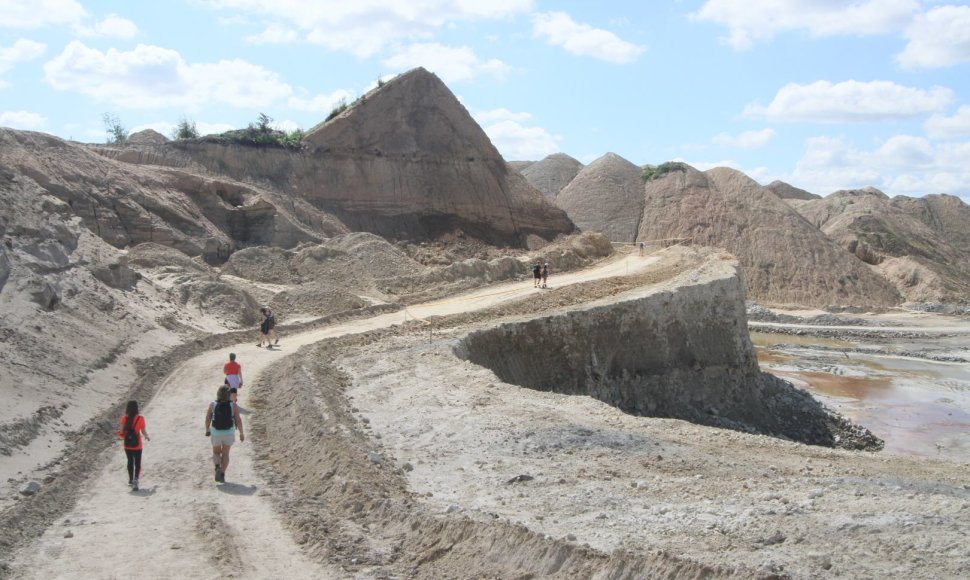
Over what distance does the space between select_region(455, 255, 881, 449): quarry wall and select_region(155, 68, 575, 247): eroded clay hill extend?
60.1 ft

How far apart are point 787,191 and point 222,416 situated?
398 ft

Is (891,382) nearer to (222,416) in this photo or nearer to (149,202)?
(149,202)

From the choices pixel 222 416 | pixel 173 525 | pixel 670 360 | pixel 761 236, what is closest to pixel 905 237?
pixel 761 236

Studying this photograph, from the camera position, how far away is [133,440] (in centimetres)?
1103

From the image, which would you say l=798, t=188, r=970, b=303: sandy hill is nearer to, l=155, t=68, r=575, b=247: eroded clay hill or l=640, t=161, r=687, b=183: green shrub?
l=640, t=161, r=687, b=183: green shrub

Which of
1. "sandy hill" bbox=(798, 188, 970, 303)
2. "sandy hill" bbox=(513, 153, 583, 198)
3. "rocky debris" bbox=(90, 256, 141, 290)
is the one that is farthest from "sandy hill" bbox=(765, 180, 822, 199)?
"rocky debris" bbox=(90, 256, 141, 290)

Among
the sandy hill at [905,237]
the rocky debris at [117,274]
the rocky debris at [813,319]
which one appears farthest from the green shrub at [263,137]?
the sandy hill at [905,237]

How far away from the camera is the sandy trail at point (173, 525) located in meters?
8.63

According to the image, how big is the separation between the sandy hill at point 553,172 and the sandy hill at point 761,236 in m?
11.0

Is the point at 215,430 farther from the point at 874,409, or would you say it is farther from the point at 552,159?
the point at 552,159

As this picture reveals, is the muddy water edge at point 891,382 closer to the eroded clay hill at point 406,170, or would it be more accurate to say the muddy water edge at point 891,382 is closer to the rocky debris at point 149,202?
the eroded clay hill at point 406,170

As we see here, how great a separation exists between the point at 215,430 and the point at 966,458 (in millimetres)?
24524

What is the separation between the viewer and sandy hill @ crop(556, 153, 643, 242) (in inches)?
3022

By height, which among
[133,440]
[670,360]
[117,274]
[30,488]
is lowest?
[670,360]
